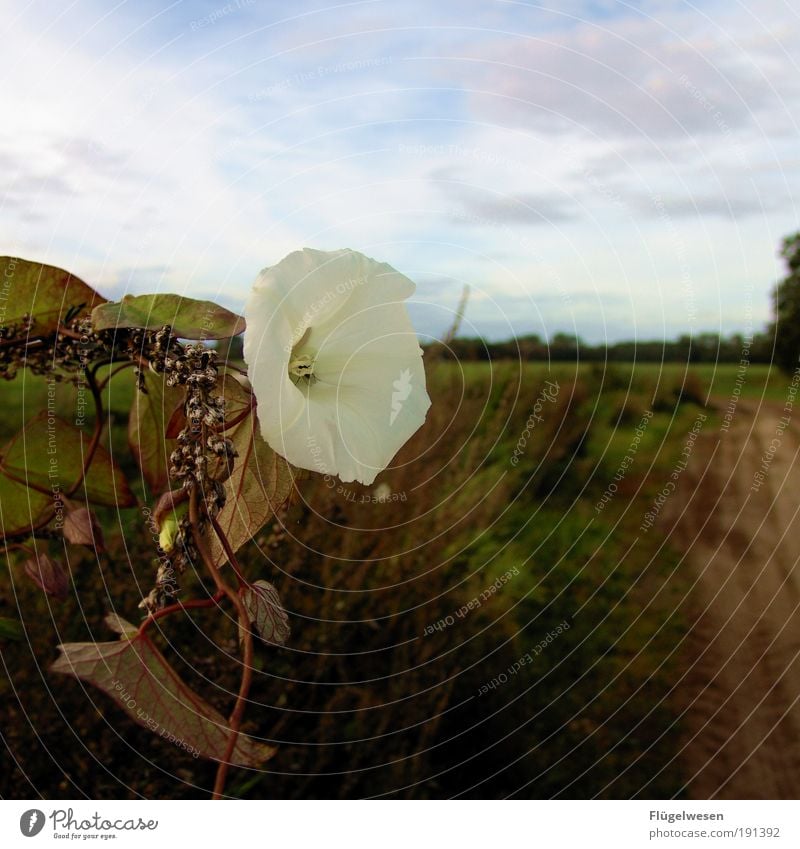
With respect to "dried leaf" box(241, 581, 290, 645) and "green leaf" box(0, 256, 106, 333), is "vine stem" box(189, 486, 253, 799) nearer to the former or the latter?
"dried leaf" box(241, 581, 290, 645)

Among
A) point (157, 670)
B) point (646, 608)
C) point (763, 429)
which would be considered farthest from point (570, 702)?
point (763, 429)

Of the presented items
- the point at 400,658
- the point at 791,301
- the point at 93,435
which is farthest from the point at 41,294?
the point at 791,301

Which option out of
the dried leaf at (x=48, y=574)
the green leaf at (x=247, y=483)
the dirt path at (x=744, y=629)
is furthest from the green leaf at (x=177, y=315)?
the dirt path at (x=744, y=629)

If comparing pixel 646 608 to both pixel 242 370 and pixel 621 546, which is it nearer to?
pixel 621 546

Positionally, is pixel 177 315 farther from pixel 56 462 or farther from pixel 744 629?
pixel 744 629

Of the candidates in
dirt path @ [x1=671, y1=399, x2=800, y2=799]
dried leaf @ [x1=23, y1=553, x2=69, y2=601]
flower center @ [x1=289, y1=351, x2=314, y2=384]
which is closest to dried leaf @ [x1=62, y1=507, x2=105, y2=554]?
dried leaf @ [x1=23, y1=553, x2=69, y2=601]

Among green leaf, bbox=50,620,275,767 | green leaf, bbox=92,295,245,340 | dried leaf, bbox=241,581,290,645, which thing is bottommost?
green leaf, bbox=50,620,275,767
